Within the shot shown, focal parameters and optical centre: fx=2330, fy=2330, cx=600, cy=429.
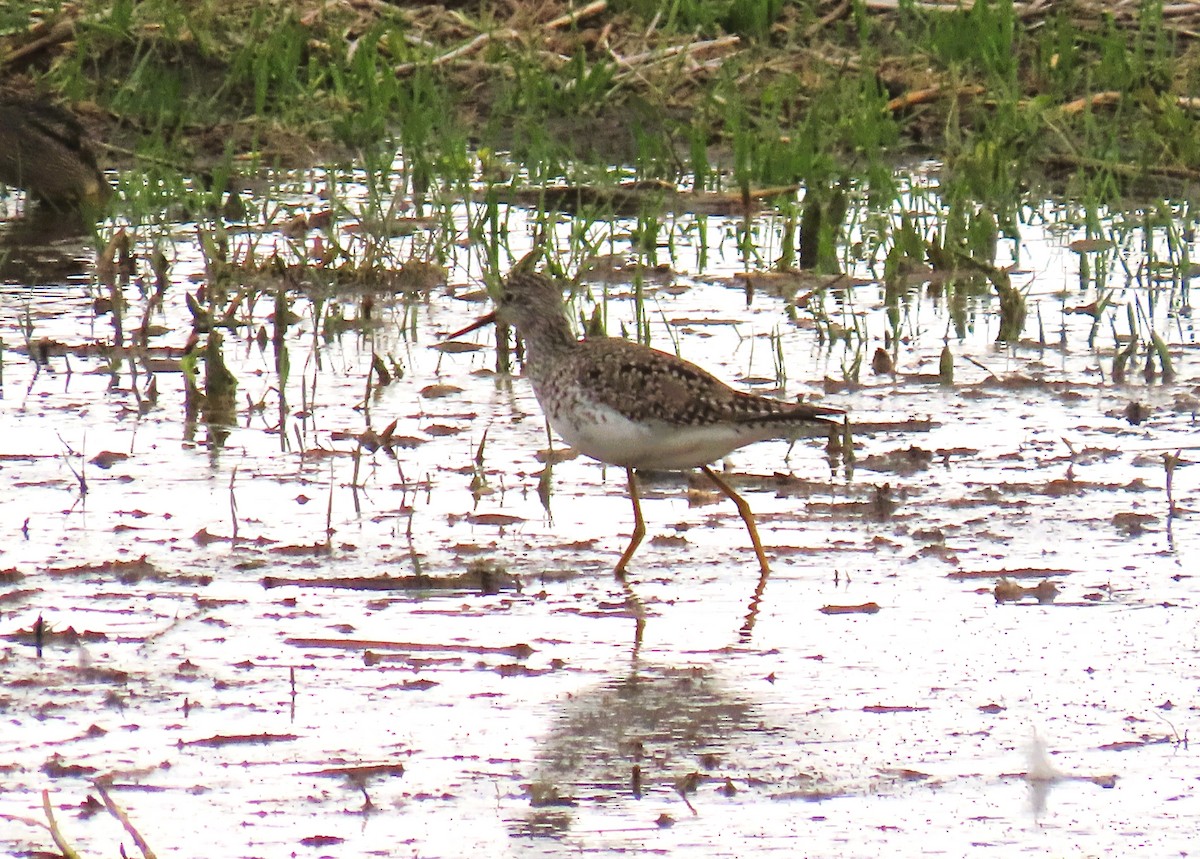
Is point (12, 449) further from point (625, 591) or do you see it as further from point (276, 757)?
point (276, 757)

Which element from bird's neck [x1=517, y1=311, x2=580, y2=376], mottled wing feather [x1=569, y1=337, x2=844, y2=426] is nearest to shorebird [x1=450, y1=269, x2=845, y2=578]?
mottled wing feather [x1=569, y1=337, x2=844, y2=426]

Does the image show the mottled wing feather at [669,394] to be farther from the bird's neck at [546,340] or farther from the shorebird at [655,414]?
the bird's neck at [546,340]

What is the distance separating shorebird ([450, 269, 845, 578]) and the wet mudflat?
225mm

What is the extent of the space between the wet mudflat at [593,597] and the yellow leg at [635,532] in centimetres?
6

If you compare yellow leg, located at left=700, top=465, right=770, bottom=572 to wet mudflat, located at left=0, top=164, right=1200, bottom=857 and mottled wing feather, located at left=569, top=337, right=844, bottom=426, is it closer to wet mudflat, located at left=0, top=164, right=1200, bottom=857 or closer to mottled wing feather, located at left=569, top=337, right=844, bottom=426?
wet mudflat, located at left=0, top=164, right=1200, bottom=857

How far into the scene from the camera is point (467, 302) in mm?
9422

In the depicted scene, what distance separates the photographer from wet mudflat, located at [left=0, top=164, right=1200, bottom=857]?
455cm

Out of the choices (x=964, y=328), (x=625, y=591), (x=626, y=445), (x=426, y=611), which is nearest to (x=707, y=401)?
(x=626, y=445)

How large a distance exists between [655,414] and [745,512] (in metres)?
0.37

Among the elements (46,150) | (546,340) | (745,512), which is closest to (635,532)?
(745,512)

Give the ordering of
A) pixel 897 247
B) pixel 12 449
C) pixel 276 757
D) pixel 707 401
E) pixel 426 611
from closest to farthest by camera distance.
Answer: pixel 276 757
pixel 426 611
pixel 707 401
pixel 12 449
pixel 897 247

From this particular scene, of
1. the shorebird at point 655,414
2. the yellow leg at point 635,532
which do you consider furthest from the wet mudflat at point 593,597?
the shorebird at point 655,414

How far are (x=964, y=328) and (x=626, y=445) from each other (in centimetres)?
283

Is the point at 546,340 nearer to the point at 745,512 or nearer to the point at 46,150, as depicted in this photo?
the point at 745,512
